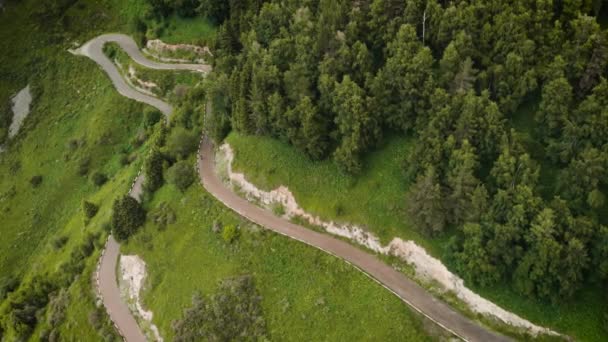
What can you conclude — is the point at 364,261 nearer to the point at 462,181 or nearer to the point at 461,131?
the point at 462,181

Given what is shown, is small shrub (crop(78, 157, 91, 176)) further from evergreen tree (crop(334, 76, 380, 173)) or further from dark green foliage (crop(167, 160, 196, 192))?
evergreen tree (crop(334, 76, 380, 173))

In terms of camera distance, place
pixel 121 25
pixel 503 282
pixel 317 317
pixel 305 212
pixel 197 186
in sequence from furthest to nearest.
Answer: pixel 121 25 < pixel 197 186 < pixel 305 212 < pixel 317 317 < pixel 503 282

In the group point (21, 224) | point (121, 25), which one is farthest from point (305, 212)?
point (121, 25)

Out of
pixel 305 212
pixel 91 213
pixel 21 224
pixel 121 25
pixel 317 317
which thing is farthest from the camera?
pixel 121 25

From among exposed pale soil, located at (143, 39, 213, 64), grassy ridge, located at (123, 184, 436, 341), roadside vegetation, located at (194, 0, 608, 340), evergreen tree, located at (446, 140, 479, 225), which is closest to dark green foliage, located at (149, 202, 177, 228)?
grassy ridge, located at (123, 184, 436, 341)

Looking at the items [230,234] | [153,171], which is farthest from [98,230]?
[230,234]

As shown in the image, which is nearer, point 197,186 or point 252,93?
point 252,93

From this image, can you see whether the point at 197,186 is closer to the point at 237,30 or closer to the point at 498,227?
the point at 237,30

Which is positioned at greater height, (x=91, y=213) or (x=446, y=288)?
(x=446, y=288)
